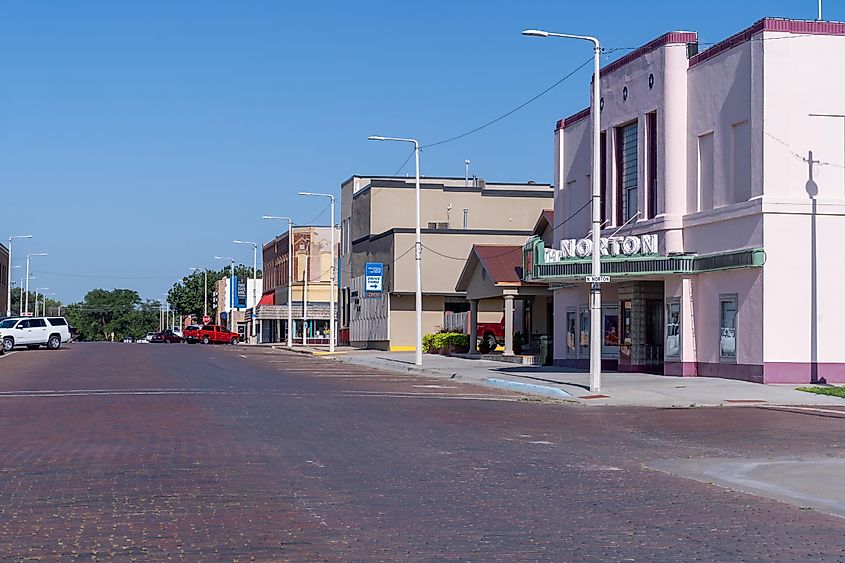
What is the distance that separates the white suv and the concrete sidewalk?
31.2 meters

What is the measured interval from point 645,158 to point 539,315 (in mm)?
19001

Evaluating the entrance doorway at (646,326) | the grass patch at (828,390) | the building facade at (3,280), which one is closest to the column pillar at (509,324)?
the entrance doorway at (646,326)

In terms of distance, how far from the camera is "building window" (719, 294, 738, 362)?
3144cm

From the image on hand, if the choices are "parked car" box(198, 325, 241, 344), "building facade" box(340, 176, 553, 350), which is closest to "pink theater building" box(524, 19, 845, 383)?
"building facade" box(340, 176, 553, 350)

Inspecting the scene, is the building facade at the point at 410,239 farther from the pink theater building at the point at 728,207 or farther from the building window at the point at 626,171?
the pink theater building at the point at 728,207

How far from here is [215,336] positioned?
102 meters

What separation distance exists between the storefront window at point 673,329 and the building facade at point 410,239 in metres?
28.0

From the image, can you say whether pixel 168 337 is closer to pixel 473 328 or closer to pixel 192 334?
pixel 192 334

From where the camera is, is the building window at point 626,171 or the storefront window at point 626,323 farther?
the storefront window at point 626,323

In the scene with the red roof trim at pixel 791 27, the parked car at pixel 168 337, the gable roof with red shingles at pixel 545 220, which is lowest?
the parked car at pixel 168 337

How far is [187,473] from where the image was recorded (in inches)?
515

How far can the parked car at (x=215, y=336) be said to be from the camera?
102 m

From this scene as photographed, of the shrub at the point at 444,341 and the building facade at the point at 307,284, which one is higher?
the building facade at the point at 307,284

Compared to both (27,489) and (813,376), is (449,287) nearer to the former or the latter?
(813,376)
